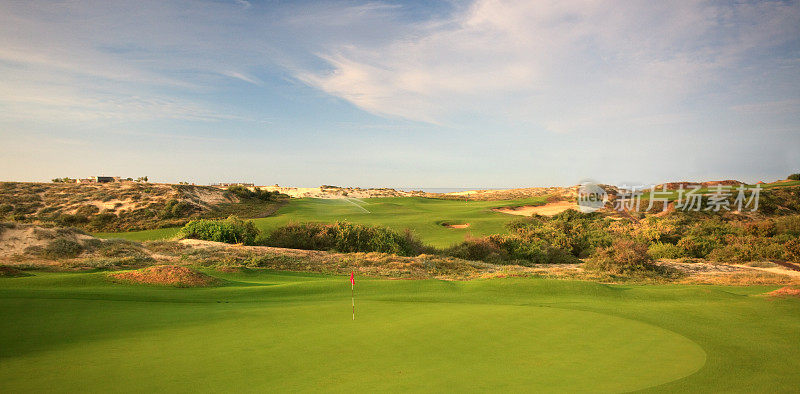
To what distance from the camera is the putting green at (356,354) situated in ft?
12.8

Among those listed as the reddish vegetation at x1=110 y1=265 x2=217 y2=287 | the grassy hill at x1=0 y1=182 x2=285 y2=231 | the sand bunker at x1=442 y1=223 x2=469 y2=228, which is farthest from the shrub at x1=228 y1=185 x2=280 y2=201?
the reddish vegetation at x1=110 y1=265 x2=217 y2=287

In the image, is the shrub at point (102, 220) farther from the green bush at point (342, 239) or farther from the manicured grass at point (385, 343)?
the manicured grass at point (385, 343)

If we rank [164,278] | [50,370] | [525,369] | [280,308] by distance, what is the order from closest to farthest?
[50,370]
[525,369]
[280,308]
[164,278]

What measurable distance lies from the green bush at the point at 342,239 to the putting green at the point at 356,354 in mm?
14906

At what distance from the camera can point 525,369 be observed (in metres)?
4.39

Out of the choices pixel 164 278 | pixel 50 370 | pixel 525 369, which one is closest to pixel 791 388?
pixel 525 369

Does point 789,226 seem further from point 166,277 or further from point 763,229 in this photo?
point 166,277

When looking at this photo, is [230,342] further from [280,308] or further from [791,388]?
[791,388]

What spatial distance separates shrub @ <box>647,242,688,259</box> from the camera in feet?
74.2

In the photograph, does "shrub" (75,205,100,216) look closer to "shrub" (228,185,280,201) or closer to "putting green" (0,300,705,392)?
"shrub" (228,185,280,201)

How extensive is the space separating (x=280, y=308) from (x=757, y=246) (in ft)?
78.4

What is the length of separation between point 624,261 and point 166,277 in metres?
16.9

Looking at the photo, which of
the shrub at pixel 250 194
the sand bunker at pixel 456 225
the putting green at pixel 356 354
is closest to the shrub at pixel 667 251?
the sand bunker at pixel 456 225

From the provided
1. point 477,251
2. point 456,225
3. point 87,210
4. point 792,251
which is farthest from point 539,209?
point 87,210
